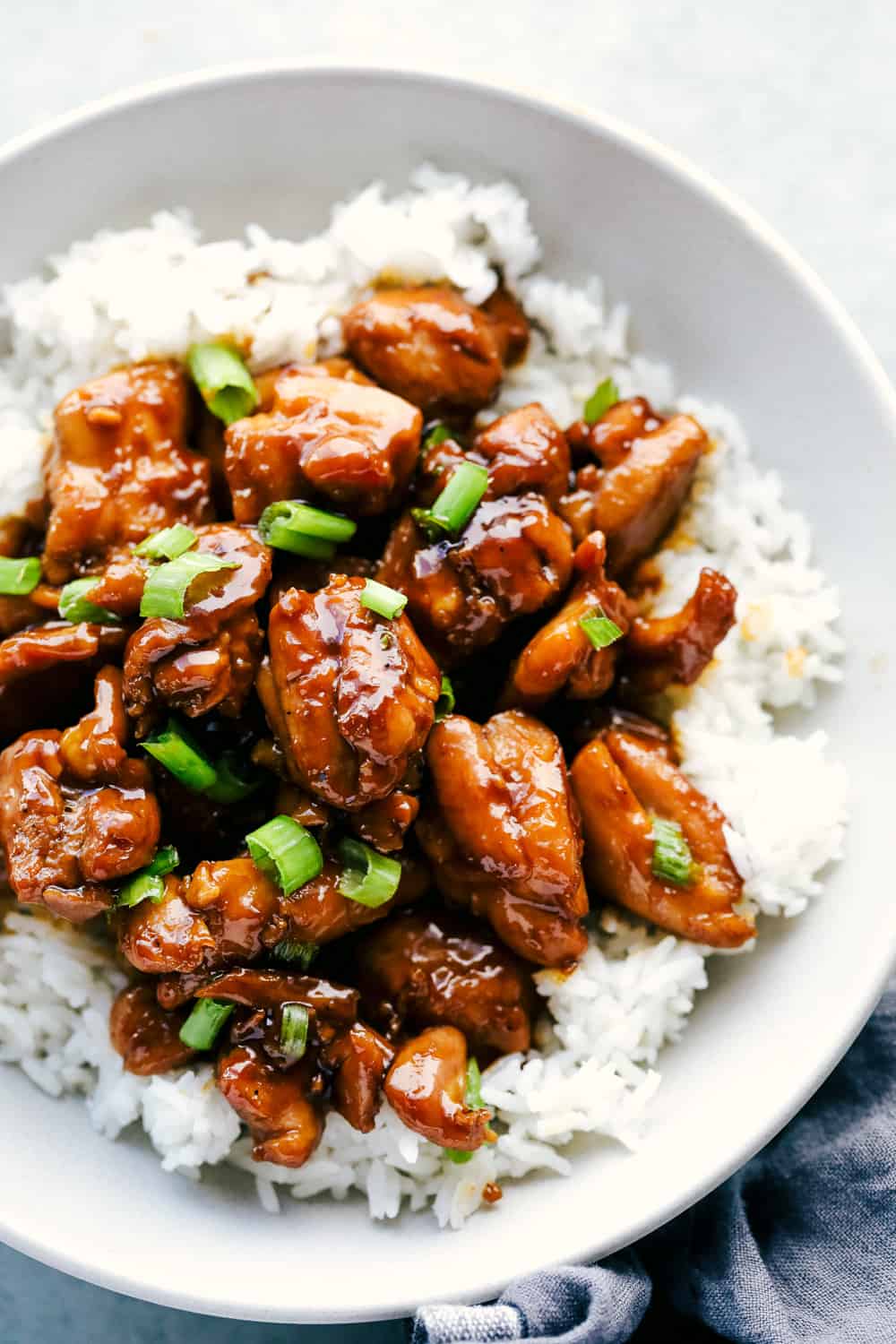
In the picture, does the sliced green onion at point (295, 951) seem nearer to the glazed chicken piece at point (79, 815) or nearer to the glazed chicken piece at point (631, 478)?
the glazed chicken piece at point (79, 815)

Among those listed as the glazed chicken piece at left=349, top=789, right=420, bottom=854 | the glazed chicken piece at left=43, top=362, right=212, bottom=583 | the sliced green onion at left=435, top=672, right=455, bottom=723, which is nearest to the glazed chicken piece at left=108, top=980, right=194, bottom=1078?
the glazed chicken piece at left=349, top=789, right=420, bottom=854

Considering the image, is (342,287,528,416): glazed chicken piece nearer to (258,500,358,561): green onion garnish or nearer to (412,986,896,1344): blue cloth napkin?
(258,500,358,561): green onion garnish

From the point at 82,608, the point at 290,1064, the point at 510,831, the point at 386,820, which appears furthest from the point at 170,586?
the point at 290,1064

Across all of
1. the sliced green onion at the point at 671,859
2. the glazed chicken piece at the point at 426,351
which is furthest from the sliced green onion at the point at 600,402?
the sliced green onion at the point at 671,859

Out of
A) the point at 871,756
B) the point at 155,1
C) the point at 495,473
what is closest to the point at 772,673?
the point at 871,756

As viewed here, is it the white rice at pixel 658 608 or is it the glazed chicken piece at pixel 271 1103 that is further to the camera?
the white rice at pixel 658 608

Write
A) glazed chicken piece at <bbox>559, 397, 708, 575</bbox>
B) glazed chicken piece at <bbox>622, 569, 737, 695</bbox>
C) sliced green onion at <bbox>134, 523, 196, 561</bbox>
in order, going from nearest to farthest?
sliced green onion at <bbox>134, 523, 196, 561</bbox> → glazed chicken piece at <bbox>622, 569, 737, 695</bbox> → glazed chicken piece at <bbox>559, 397, 708, 575</bbox>

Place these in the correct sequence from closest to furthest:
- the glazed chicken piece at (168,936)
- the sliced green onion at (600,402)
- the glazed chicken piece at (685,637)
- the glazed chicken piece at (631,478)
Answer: the glazed chicken piece at (168,936)
the glazed chicken piece at (685,637)
the glazed chicken piece at (631,478)
the sliced green onion at (600,402)
